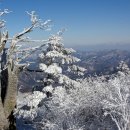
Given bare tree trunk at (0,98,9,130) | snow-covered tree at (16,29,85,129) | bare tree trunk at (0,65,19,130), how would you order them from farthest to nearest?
1. snow-covered tree at (16,29,85,129)
2. bare tree trunk at (0,65,19,130)
3. bare tree trunk at (0,98,9,130)

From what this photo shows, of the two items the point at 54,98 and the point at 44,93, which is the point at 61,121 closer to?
the point at 54,98

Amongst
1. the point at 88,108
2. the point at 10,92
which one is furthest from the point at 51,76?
the point at 10,92

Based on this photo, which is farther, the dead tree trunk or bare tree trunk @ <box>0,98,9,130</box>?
the dead tree trunk

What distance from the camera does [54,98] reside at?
71.7 feet

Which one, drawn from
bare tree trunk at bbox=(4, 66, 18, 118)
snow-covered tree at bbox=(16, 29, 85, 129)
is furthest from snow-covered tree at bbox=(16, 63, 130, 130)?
bare tree trunk at bbox=(4, 66, 18, 118)

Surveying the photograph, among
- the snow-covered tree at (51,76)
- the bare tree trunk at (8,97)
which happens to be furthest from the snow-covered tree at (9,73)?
the snow-covered tree at (51,76)

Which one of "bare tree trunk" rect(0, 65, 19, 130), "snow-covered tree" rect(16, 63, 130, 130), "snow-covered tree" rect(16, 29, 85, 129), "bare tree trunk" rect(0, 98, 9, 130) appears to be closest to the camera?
"bare tree trunk" rect(0, 98, 9, 130)

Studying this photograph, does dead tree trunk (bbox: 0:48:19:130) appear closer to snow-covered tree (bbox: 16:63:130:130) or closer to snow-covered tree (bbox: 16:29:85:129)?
snow-covered tree (bbox: 16:63:130:130)

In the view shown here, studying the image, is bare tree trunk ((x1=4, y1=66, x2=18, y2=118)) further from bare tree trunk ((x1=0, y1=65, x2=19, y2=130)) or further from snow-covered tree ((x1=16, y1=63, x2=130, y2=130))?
snow-covered tree ((x1=16, y1=63, x2=130, y2=130))

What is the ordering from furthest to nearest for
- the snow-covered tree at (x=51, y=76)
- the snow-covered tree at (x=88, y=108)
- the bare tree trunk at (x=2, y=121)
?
the snow-covered tree at (x=51, y=76), the snow-covered tree at (x=88, y=108), the bare tree trunk at (x=2, y=121)

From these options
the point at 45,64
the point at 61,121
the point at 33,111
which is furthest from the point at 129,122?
the point at 45,64

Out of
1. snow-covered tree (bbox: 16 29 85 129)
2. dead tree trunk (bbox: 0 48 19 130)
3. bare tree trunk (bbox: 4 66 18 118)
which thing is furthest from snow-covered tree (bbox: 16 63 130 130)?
bare tree trunk (bbox: 4 66 18 118)

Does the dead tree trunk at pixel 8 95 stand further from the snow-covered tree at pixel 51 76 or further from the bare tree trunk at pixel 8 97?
the snow-covered tree at pixel 51 76

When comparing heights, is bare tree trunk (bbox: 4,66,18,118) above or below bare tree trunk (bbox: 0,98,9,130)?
above
